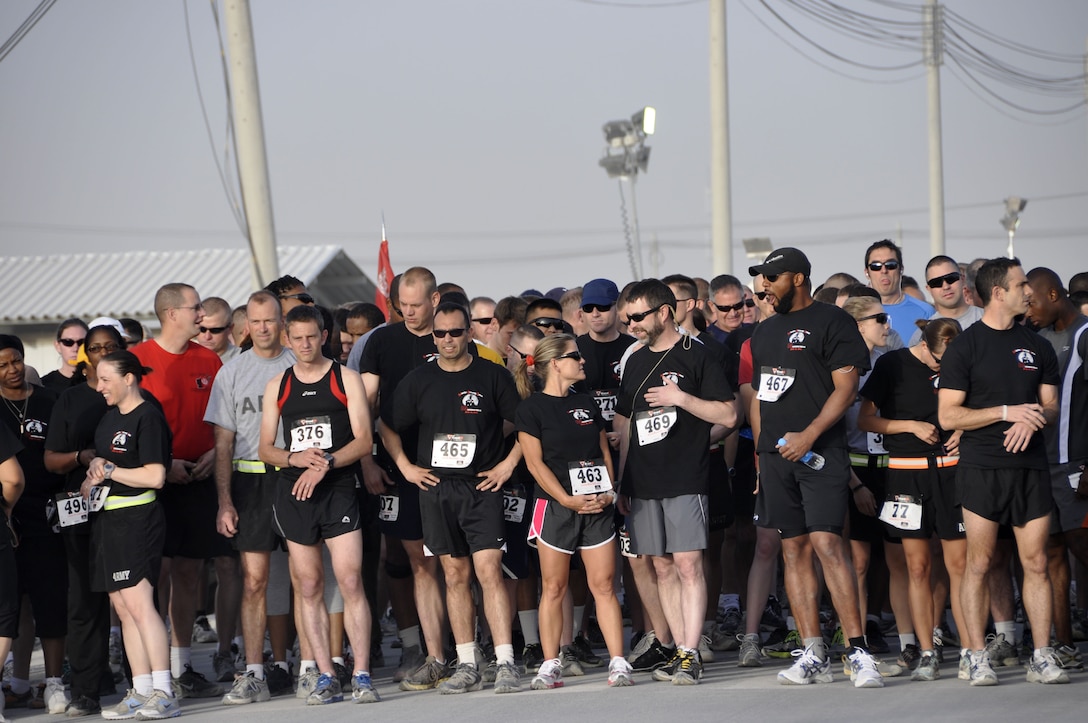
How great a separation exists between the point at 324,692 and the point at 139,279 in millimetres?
25734

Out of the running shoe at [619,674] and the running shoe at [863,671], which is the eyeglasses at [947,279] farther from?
the running shoe at [619,674]

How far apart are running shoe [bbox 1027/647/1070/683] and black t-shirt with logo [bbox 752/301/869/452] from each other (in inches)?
61.3

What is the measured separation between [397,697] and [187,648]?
158 centimetres

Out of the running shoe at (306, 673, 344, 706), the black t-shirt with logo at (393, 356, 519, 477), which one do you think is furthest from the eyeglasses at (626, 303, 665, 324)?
the running shoe at (306, 673, 344, 706)

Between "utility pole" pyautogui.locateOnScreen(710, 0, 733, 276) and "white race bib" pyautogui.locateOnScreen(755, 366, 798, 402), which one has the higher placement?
"utility pole" pyautogui.locateOnScreen(710, 0, 733, 276)

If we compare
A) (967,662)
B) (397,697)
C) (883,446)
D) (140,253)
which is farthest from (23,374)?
(140,253)

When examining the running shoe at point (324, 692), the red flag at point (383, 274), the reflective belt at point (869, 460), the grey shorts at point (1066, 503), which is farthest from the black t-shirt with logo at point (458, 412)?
the red flag at point (383, 274)

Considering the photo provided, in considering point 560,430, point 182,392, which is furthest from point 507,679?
point 182,392

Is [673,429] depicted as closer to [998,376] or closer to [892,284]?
[998,376]

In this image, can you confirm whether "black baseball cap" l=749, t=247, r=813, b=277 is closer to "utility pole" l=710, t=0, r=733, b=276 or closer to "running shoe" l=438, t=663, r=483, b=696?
"running shoe" l=438, t=663, r=483, b=696

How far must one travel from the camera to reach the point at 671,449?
799 centimetres

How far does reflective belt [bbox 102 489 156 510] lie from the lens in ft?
25.9

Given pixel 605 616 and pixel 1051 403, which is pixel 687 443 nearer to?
pixel 605 616

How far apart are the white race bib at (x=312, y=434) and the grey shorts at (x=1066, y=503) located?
13.9 ft
